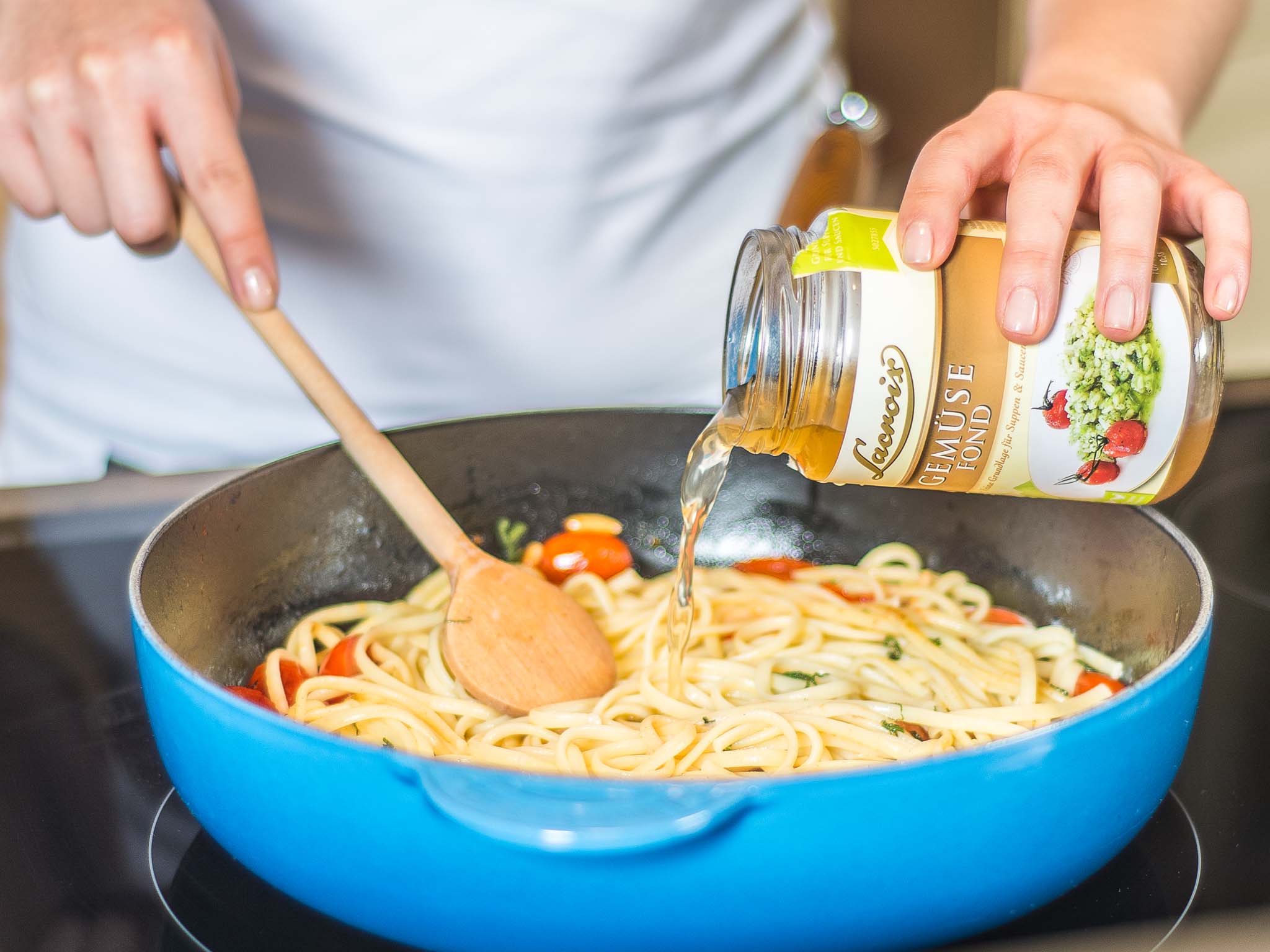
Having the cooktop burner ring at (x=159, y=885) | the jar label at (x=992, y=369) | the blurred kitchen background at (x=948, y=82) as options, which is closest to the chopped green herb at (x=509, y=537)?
the cooktop burner ring at (x=159, y=885)

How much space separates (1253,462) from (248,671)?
1.48 meters

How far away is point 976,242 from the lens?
3.60 ft

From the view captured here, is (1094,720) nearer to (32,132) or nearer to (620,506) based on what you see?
(620,506)

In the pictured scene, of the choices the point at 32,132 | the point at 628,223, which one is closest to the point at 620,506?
the point at 628,223

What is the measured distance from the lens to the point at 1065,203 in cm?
108

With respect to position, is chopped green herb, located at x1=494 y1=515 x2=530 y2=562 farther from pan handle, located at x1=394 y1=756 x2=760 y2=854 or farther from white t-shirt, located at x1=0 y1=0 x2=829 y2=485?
pan handle, located at x1=394 y1=756 x2=760 y2=854

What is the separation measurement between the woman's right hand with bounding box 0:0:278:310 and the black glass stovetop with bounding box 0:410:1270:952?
0.51 metres

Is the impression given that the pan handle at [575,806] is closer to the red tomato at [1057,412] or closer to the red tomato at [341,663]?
the red tomato at [1057,412]

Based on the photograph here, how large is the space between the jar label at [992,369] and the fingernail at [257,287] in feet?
1.79

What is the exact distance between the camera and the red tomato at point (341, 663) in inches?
58.3

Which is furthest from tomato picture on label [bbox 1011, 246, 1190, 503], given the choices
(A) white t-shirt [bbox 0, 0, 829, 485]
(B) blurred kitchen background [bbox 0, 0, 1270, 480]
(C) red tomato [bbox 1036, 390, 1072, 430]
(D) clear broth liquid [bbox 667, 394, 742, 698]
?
(B) blurred kitchen background [bbox 0, 0, 1270, 480]

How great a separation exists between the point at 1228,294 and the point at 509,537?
1.00 metres

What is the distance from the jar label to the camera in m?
1.05

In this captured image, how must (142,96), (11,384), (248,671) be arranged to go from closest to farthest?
(142,96)
(248,671)
(11,384)
